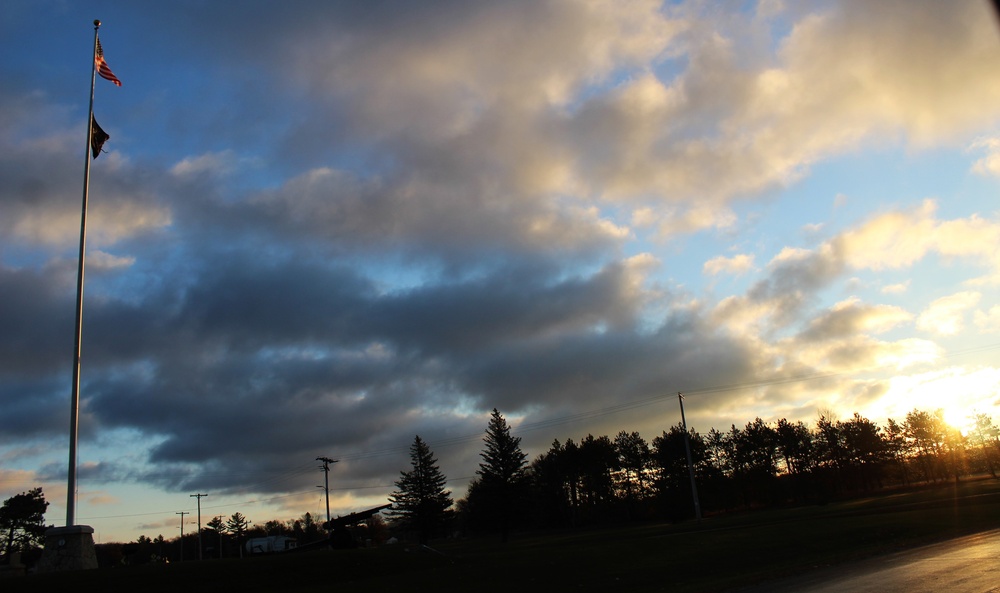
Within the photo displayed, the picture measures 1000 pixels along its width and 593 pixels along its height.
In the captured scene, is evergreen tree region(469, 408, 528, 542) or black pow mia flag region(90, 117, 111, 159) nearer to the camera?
black pow mia flag region(90, 117, 111, 159)

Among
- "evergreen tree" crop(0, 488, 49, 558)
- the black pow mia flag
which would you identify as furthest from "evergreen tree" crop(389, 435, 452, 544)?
the black pow mia flag

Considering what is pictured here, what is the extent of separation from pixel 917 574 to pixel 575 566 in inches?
699

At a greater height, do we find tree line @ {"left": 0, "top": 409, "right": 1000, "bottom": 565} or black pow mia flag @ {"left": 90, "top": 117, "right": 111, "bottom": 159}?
black pow mia flag @ {"left": 90, "top": 117, "right": 111, "bottom": 159}

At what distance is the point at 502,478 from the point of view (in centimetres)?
8531

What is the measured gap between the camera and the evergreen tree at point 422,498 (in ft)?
318

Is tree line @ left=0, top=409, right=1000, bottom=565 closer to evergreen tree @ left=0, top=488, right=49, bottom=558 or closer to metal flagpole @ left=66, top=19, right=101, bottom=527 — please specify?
evergreen tree @ left=0, top=488, right=49, bottom=558

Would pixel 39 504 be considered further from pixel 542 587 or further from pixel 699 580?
pixel 699 580

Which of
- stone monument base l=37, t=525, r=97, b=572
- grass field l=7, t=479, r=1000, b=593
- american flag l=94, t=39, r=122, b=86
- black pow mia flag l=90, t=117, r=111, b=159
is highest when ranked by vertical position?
american flag l=94, t=39, r=122, b=86

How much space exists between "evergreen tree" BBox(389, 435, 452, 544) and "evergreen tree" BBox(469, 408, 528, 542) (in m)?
13.0

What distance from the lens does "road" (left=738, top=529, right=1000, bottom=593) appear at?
667 inches

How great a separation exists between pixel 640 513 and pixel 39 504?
90.2 metres

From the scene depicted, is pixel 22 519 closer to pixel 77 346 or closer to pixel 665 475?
pixel 77 346

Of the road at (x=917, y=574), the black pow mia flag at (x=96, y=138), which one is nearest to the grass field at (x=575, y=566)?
the road at (x=917, y=574)

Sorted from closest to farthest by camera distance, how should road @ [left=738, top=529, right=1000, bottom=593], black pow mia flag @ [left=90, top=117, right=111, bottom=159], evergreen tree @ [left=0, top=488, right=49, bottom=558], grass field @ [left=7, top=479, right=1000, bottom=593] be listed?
1. road @ [left=738, top=529, right=1000, bottom=593]
2. grass field @ [left=7, top=479, right=1000, bottom=593]
3. black pow mia flag @ [left=90, top=117, right=111, bottom=159]
4. evergreen tree @ [left=0, top=488, right=49, bottom=558]
